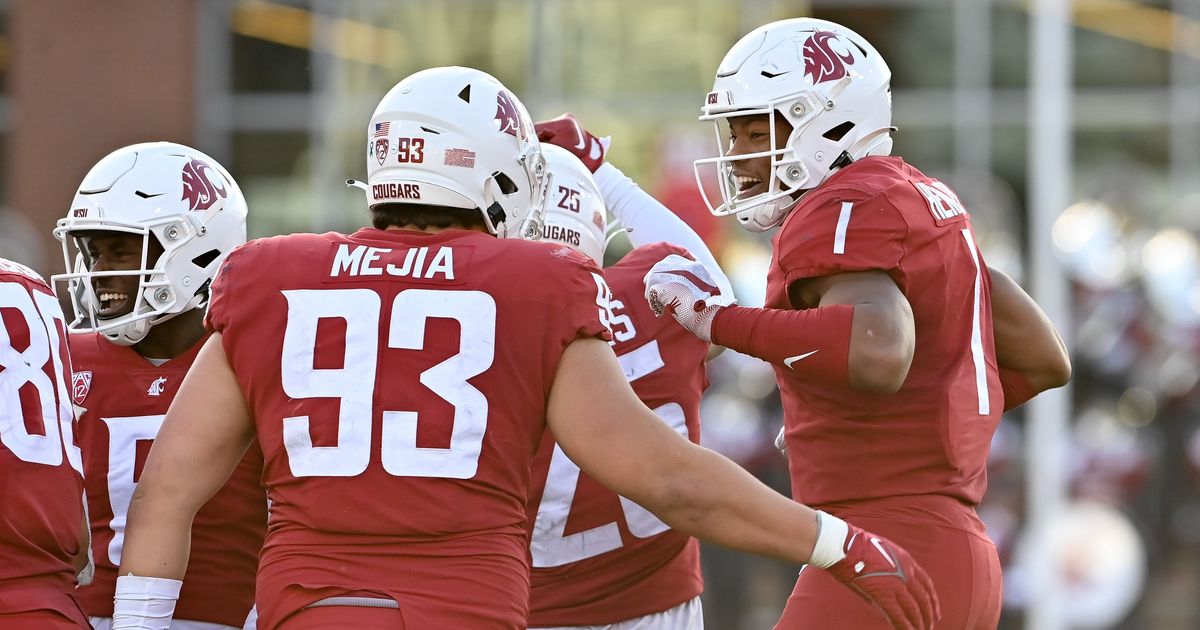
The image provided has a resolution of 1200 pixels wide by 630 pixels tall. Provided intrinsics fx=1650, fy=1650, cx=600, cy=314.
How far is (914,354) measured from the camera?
13.0ft

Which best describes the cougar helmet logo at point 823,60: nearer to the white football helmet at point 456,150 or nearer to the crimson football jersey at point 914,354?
the crimson football jersey at point 914,354

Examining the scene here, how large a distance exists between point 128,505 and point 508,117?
139 cm

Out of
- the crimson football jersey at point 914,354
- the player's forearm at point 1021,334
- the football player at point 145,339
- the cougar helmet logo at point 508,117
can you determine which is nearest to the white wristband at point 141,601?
the football player at point 145,339

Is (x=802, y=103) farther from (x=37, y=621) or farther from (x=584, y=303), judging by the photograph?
(x=37, y=621)

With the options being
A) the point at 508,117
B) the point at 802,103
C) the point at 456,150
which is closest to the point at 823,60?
the point at 802,103

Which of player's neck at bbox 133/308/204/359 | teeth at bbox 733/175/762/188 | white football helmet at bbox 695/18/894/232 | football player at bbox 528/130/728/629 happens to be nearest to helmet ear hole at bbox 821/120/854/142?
white football helmet at bbox 695/18/894/232

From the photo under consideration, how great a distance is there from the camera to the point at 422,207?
3670 millimetres

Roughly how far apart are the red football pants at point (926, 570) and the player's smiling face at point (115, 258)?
1.90 metres

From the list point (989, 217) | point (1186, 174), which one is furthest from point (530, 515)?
point (1186, 174)

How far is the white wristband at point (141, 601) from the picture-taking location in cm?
343

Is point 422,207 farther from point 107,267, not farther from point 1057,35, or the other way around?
point 1057,35

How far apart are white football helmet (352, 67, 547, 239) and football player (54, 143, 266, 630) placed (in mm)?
875

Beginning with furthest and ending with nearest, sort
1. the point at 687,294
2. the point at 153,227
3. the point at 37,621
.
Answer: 1. the point at 153,227
2. the point at 687,294
3. the point at 37,621

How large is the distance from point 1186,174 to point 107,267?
42.5 feet
